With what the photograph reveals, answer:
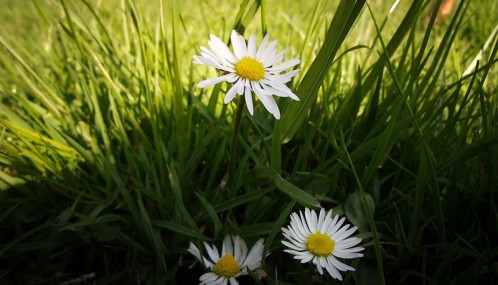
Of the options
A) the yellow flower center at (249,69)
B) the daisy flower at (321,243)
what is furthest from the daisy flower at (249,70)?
the daisy flower at (321,243)

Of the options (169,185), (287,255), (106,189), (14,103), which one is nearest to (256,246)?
(287,255)

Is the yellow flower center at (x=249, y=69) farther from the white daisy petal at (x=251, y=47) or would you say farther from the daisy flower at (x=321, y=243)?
the daisy flower at (x=321, y=243)

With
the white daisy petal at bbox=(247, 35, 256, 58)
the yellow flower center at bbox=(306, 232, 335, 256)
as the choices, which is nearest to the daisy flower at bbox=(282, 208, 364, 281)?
the yellow flower center at bbox=(306, 232, 335, 256)

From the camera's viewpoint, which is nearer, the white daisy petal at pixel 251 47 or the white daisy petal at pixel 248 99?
the white daisy petal at pixel 248 99

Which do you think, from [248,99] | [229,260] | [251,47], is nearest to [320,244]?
[229,260]

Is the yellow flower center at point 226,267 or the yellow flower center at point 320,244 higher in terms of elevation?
the yellow flower center at point 320,244

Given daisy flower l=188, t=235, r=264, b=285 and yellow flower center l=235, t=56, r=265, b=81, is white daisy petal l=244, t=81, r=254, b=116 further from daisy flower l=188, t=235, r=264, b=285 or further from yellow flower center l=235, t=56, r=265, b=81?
daisy flower l=188, t=235, r=264, b=285

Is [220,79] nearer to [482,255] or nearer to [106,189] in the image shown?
[106,189]
